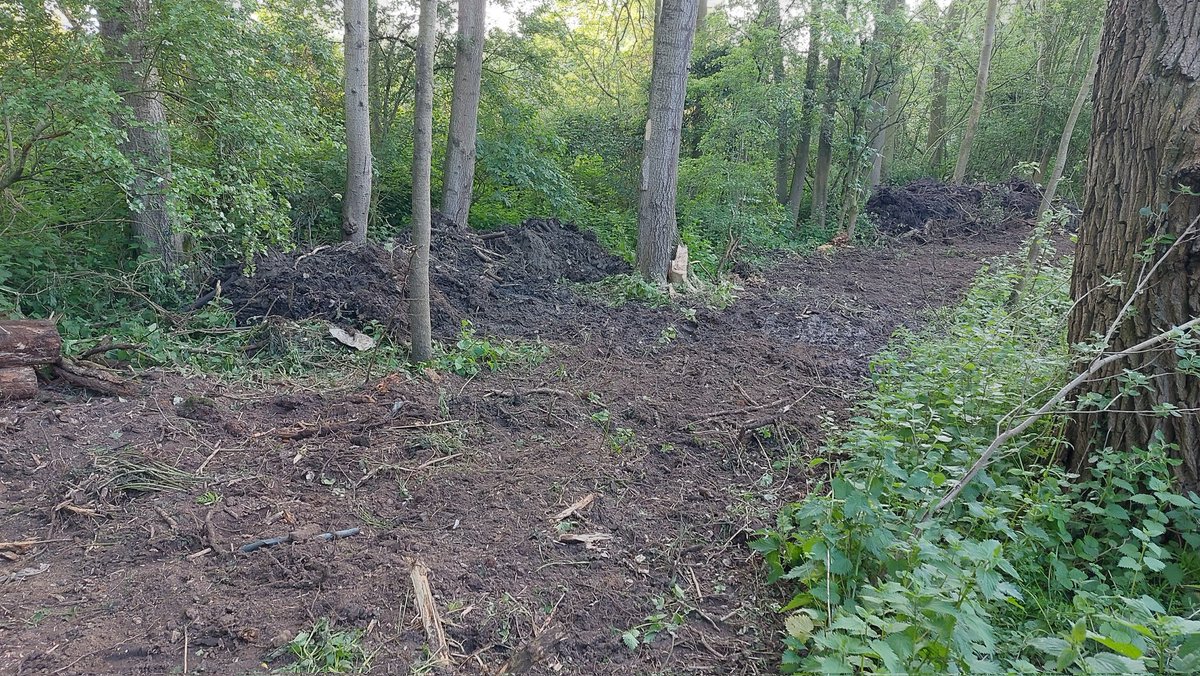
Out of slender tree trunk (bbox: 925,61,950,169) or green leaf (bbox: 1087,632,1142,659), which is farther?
slender tree trunk (bbox: 925,61,950,169)

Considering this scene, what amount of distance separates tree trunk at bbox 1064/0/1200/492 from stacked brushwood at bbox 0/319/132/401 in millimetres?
5781

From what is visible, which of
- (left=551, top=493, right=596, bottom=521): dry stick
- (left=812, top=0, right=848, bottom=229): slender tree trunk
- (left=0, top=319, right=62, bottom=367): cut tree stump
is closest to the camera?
(left=551, top=493, right=596, bottom=521): dry stick

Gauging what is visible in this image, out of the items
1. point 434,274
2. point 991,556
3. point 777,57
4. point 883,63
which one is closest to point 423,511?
point 991,556

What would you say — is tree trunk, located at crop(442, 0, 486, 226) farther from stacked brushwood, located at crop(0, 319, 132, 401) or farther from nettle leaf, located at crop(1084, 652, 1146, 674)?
nettle leaf, located at crop(1084, 652, 1146, 674)

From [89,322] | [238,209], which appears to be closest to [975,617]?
[238,209]

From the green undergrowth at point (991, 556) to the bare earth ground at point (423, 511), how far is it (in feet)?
1.35

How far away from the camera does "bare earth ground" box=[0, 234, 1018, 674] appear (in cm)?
247

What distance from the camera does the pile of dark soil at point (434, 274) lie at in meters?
6.19

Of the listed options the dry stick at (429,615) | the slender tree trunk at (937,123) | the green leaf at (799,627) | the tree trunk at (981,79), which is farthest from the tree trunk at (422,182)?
the slender tree trunk at (937,123)

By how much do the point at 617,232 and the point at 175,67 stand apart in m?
6.56

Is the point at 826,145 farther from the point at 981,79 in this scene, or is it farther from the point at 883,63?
the point at 981,79

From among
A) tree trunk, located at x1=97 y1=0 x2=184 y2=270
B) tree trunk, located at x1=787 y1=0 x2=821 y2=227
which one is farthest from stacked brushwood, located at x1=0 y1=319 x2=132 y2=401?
tree trunk, located at x1=787 y1=0 x2=821 y2=227

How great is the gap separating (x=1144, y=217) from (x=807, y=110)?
34.0ft

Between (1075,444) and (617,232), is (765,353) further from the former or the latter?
(617,232)
